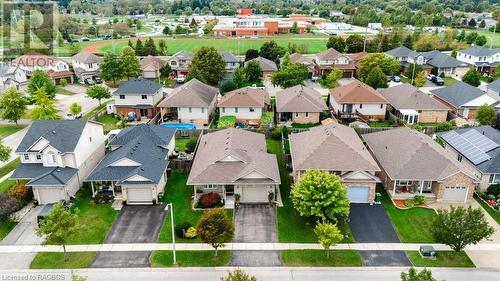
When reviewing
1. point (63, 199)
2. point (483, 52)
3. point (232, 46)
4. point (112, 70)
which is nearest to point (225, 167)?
point (63, 199)

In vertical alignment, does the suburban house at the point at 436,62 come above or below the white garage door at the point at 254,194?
above

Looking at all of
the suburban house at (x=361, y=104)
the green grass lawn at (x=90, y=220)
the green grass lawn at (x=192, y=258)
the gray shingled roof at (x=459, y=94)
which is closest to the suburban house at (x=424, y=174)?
the green grass lawn at (x=192, y=258)

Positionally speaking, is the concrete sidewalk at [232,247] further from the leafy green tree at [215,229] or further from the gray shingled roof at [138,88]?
the gray shingled roof at [138,88]

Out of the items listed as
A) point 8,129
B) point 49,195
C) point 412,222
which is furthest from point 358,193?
point 8,129

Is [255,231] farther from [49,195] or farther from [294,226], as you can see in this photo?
[49,195]

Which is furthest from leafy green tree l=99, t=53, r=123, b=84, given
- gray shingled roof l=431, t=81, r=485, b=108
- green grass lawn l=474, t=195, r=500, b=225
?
green grass lawn l=474, t=195, r=500, b=225

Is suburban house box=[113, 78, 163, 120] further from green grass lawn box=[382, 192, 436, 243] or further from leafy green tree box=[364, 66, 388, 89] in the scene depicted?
green grass lawn box=[382, 192, 436, 243]

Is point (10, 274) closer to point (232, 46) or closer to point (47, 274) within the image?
point (47, 274)
